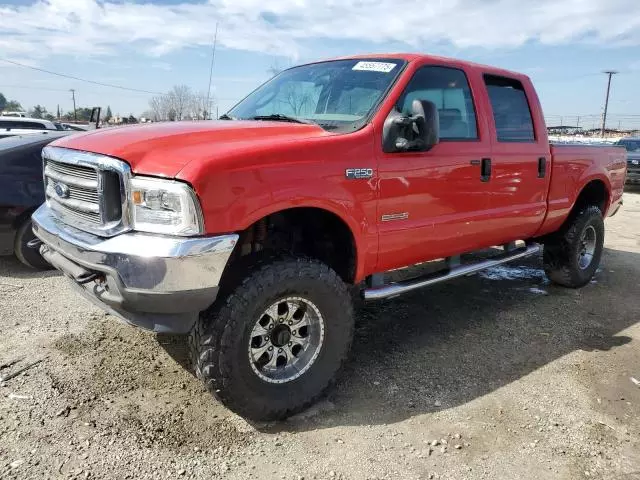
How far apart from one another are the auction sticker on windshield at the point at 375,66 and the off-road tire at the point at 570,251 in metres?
3.01

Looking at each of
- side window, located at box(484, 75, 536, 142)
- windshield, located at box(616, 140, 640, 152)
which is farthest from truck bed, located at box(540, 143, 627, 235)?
windshield, located at box(616, 140, 640, 152)

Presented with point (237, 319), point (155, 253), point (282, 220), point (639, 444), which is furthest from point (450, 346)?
point (155, 253)

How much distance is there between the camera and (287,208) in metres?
2.84

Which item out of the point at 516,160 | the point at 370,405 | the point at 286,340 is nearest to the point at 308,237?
the point at 286,340

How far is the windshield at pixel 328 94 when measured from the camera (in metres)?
3.50

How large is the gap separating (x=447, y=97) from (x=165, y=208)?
95.9 inches

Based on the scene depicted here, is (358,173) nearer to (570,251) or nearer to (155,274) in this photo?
(155,274)

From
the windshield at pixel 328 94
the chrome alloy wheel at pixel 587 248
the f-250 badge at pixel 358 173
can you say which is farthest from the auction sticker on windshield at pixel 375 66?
the chrome alloy wheel at pixel 587 248

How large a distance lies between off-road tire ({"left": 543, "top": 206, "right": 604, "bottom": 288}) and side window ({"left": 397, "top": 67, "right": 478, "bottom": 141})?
2158 millimetres

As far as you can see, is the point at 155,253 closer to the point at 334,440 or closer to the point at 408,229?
the point at 334,440

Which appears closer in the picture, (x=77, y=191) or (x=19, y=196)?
(x=77, y=191)

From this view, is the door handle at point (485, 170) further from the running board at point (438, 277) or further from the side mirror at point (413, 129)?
the side mirror at point (413, 129)

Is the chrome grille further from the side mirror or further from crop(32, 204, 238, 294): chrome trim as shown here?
the side mirror

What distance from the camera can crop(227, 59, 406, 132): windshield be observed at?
11.5 ft
